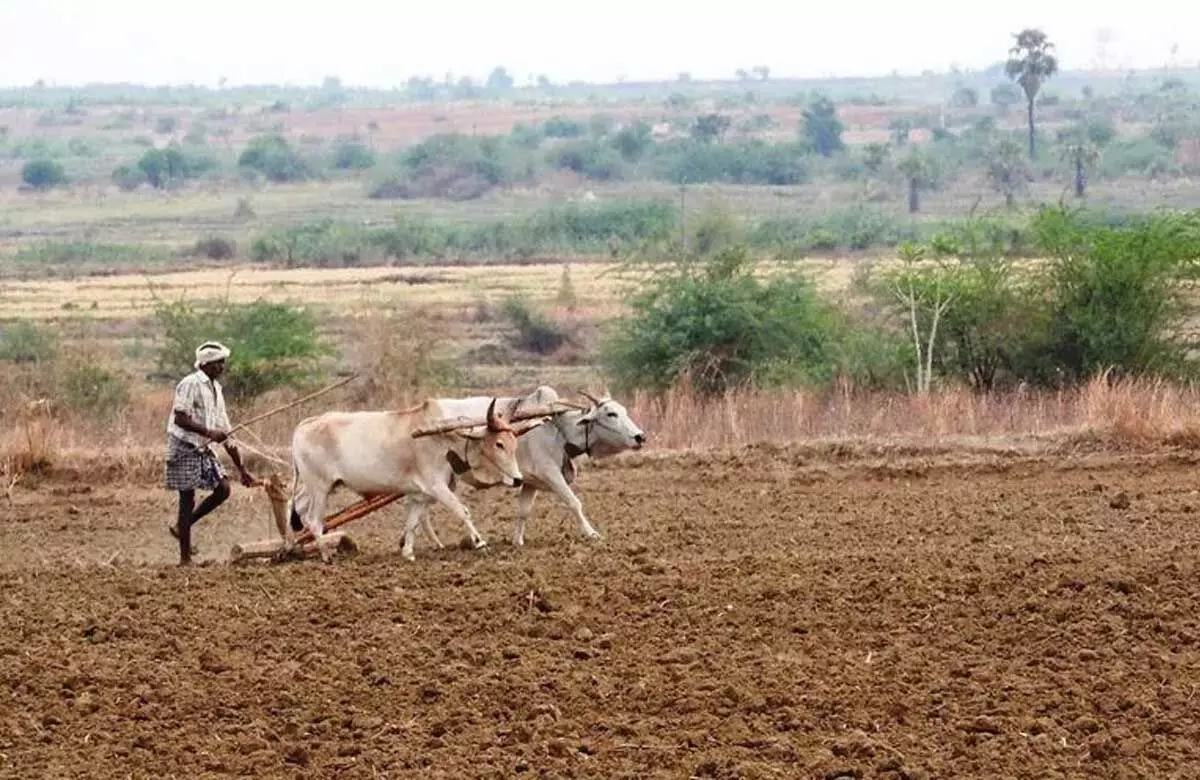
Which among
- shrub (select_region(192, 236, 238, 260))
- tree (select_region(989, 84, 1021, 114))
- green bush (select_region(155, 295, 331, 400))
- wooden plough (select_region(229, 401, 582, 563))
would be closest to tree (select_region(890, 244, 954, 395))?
green bush (select_region(155, 295, 331, 400))

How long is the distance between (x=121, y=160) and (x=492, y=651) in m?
109

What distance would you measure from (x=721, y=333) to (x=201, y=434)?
12.3m

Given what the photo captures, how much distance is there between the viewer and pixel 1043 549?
12.7 m

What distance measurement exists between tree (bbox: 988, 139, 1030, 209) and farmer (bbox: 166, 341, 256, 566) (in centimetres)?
6565

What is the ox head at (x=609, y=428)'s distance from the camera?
1338 centimetres

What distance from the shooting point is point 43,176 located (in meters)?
97.7

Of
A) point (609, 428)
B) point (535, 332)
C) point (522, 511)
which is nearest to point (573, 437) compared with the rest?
point (609, 428)

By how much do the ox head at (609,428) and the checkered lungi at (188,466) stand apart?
2.43m

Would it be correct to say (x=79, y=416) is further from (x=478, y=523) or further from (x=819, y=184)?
(x=819, y=184)

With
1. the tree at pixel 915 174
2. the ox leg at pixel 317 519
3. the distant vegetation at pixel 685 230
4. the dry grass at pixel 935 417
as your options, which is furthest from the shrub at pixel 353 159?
the ox leg at pixel 317 519

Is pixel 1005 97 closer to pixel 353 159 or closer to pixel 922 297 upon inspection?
pixel 353 159

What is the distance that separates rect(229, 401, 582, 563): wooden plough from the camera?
13.1 m

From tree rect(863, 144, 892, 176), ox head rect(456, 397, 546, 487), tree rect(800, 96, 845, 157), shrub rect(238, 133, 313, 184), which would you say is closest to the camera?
ox head rect(456, 397, 546, 487)

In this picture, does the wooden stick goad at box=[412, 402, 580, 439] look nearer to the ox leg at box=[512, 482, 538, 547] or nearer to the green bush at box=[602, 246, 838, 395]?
the ox leg at box=[512, 482, 538, 547]
